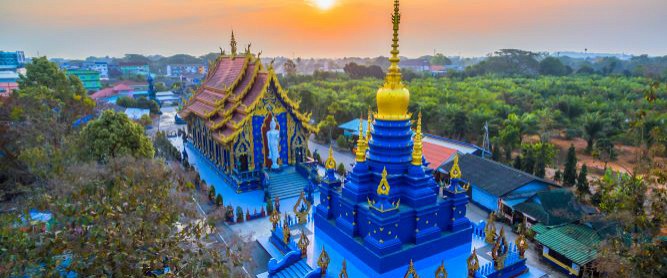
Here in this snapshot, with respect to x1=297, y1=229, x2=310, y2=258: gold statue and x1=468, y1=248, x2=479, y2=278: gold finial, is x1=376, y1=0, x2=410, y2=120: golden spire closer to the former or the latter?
x1=468, y1=248, x2=479, y2=278: gold finial

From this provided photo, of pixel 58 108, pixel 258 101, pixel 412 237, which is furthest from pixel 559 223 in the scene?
pixel 58 108

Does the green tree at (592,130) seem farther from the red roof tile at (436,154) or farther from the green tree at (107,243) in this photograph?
the green tree at (107,243)

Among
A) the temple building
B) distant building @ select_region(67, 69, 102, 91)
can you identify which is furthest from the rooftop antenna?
distant building @ select_region(67, 69, 102, 91)

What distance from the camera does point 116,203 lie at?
10.4 m

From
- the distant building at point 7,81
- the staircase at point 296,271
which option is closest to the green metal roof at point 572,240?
the staircase at point 296,271

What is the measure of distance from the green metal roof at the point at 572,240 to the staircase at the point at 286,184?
14863mm

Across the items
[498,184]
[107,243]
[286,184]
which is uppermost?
[107,243]

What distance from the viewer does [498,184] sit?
24.1 meters

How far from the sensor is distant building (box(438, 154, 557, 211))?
75.3ft

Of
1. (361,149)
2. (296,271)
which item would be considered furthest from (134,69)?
(361,149)

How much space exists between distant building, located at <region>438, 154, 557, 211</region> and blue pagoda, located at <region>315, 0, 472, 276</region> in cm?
726

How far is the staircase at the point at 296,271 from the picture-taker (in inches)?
633

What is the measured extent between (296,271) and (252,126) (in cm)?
1372

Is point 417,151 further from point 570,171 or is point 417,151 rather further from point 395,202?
point 570,171
